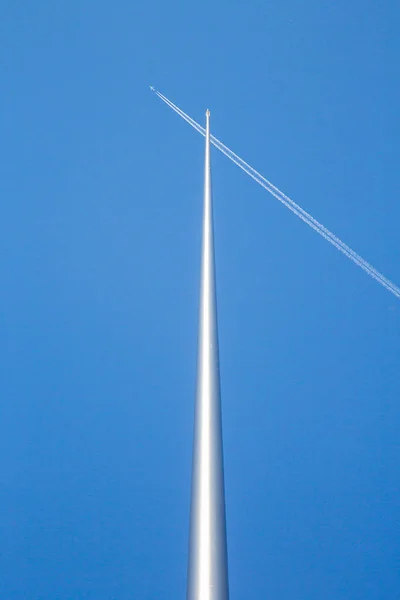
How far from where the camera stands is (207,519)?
760 mm

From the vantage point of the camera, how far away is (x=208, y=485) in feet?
2.60

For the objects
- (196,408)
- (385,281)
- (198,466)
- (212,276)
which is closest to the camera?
(198,466)

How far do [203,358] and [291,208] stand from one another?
187cm

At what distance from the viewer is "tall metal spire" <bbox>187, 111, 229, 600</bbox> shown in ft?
2.29

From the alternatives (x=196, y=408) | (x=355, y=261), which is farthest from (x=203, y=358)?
(x=355, y=261)

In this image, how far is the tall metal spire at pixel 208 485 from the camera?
0.70 m

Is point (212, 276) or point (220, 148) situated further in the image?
point (220, 148)

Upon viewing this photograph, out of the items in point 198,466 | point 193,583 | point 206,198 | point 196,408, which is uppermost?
point 206,198

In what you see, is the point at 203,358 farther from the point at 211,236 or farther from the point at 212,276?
the point at 211,236

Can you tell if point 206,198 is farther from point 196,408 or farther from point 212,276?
point 196,408

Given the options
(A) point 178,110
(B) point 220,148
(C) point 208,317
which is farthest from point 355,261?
(C) point 208,317

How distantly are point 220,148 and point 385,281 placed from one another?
43.6 inches

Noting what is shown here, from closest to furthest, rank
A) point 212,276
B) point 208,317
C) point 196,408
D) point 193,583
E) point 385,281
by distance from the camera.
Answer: point 193,583, point 196,408, point 208,317, point 212,276, point 385,281

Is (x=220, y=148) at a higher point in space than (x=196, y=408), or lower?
higher
